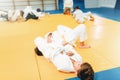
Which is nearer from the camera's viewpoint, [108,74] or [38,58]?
[108,74]

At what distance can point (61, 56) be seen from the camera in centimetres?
244

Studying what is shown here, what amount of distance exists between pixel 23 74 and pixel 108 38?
2505mm

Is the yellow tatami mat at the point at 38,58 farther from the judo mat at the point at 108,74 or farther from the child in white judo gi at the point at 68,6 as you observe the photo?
the child in white judo gi at the point at 68,6

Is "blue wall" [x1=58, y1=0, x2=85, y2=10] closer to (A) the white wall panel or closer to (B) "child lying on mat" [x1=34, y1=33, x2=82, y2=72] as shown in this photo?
(A) the white wall panel

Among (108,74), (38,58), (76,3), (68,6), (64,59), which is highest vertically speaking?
(76,3)

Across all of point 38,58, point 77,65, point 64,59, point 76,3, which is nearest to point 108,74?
point 77,65

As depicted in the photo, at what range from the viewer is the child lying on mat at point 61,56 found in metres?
2.33

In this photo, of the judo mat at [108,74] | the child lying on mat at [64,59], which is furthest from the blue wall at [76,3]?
the judo mat at [108,74]

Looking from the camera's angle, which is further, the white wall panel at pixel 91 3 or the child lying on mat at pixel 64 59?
the white wall panel at pixel 91 3

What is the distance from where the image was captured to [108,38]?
4.00 meters

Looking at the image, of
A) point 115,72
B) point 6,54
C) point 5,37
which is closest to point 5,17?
point 5,37

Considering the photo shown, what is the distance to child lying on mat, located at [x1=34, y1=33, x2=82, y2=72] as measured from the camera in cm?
233

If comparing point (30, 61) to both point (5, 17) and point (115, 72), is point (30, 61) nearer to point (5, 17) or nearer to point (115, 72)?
A: point (115, 72)

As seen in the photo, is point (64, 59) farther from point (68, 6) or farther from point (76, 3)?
point (76, 3)
